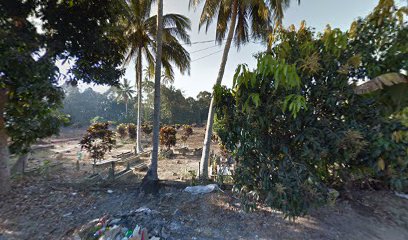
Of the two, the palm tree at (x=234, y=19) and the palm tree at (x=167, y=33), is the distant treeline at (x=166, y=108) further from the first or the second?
the palm tree at (x=234, y=19)

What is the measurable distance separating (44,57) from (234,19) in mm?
5158

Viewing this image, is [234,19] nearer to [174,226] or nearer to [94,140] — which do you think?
[174,226]

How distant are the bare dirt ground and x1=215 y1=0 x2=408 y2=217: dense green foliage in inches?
29.3

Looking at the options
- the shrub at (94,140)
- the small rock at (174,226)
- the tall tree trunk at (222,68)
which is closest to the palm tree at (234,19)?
the tall tree trunk at (222,68)

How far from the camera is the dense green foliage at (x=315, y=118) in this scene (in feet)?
9.46

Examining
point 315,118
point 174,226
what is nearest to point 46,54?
point 174,226

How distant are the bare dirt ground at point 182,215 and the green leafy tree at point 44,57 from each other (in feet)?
3.83

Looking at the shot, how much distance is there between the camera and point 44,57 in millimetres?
3752

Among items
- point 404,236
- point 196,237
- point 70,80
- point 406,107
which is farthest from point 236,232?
point 70,80

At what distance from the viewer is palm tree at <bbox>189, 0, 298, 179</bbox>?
6.21 m

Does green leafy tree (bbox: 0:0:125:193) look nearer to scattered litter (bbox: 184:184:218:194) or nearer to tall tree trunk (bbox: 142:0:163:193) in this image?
tall tree trunk (bbox: 142:0:163:193)

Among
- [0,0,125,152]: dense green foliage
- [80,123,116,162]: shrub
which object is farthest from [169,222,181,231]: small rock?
[80,123,116,162]: shrub

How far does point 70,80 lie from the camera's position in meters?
4.26

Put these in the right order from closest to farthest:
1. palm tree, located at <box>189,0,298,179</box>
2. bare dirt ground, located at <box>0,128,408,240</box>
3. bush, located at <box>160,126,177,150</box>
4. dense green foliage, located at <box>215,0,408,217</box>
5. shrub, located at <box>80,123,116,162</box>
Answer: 1. dense green foliage, located at <box>215,0,408,217</box>
2. bare dirt ground, located at <box>0,128,408,240</box>
3. palm tree, located at <box>189,0,298,179</box>
4. shrub, located at <box>80,123,116,162</box>
5. bush, located at <box>160,126,177,150</box>
